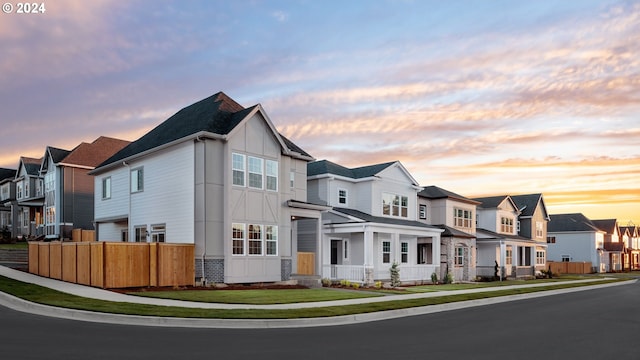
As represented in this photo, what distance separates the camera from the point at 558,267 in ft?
249

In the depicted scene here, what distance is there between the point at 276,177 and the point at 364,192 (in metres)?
11.5

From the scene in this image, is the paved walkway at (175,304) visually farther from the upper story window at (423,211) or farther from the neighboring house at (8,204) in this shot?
the neighboring house at (8,204)

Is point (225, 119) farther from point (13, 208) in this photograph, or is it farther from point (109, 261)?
point (13, 208)

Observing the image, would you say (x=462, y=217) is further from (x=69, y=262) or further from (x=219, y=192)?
(x=69, y=262)

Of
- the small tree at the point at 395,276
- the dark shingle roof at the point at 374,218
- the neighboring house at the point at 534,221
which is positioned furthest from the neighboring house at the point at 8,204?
the neighboring house at the point at 534,221

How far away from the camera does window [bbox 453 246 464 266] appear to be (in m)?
46.4

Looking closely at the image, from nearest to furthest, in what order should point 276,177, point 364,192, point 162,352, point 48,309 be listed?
1. point 162,352
2. point 48,309
3. point 276,177
4. point 364,192

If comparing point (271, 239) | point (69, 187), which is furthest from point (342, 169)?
point (69, 187)

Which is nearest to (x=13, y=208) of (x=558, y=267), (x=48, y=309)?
(x=48, y=309)

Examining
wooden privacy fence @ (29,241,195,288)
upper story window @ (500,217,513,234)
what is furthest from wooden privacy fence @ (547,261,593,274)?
wooden privacy fence @ (29,241,195,288)

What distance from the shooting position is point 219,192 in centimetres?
2723

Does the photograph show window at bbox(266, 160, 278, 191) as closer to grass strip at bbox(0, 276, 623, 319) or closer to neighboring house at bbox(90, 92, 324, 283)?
neighboring house at bbox(90, 92, 324, 283)

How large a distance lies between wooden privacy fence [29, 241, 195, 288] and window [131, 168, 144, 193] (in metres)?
5.67

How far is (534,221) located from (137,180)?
46488 millimetres
